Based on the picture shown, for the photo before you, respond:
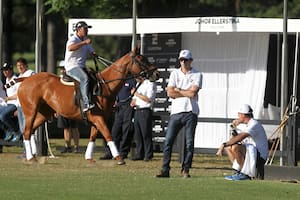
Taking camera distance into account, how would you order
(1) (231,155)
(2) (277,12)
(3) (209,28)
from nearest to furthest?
(1) (231,155), (3) (209,28), (2) (277,12)

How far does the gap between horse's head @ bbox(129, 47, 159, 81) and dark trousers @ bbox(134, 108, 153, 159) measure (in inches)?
97.5

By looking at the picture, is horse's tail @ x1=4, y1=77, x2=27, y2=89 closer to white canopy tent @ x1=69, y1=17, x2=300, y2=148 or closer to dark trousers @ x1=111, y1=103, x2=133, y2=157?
white canopy tent @ x1=69, y1=17, x2=300, y2=148

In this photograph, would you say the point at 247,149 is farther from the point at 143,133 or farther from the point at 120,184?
the point at 143,133

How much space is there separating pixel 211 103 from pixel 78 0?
9.00 metres

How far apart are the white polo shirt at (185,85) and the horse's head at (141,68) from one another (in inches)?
113

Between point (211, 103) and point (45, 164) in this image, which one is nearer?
point (45, 164)

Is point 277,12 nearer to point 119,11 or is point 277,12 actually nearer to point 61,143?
point 119,11

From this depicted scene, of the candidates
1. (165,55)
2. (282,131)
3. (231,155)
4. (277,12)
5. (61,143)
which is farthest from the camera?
(277,12)

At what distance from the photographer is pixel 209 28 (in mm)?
26281

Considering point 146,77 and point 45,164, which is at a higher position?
point 146,77

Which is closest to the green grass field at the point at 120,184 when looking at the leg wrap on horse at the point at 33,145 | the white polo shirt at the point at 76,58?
the leg wrap on horse at the point at 33,145

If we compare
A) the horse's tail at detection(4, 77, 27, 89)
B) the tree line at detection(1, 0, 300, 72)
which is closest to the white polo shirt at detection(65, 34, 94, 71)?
the horse's tail at detection(4, 77, 27, 89)

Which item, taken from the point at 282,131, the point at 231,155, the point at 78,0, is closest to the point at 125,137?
the point at 282,131

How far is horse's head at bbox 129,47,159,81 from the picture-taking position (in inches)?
941
